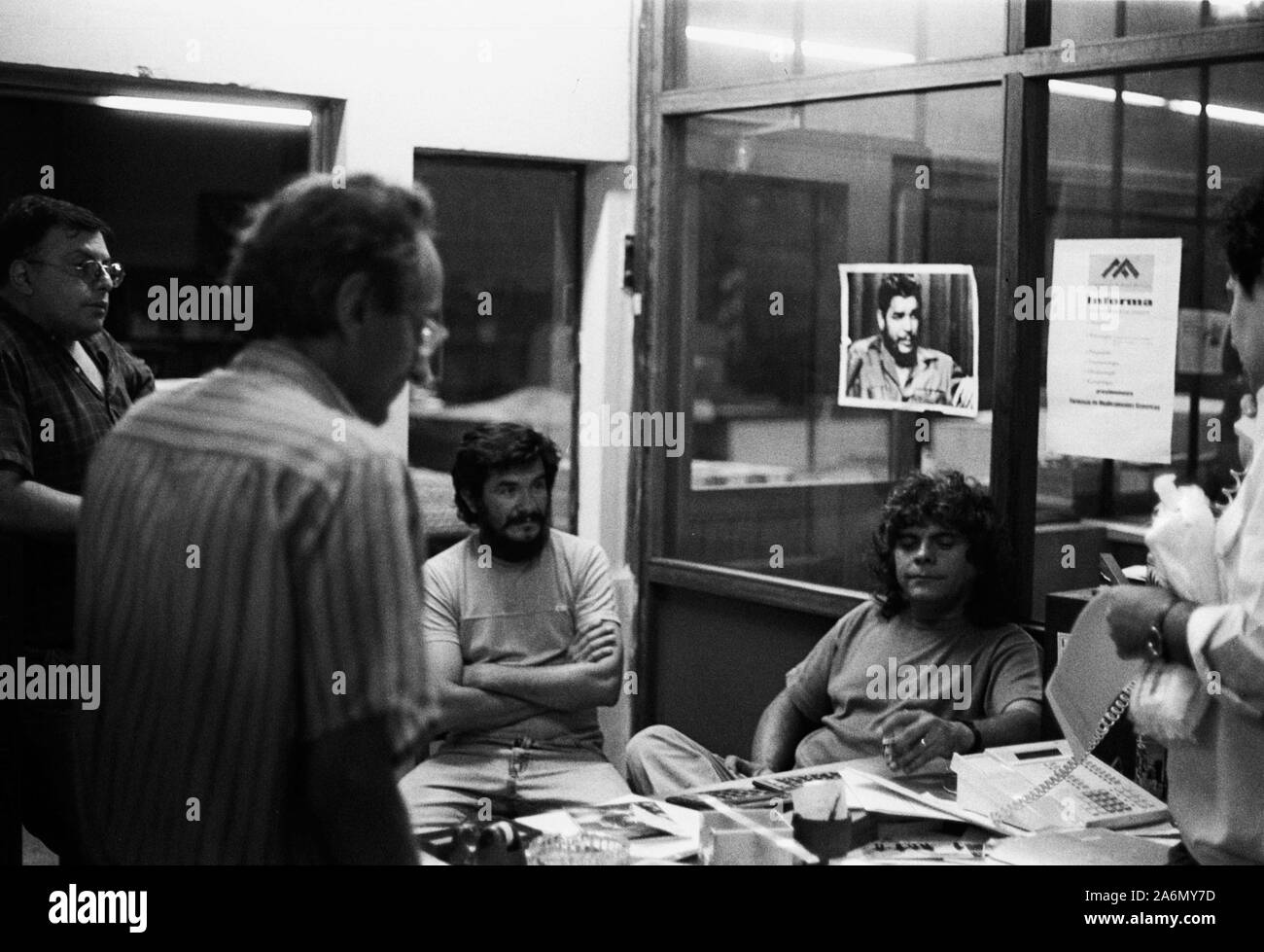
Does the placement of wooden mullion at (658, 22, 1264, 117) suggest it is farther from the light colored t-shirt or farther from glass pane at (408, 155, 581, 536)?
the light colored t-shirt

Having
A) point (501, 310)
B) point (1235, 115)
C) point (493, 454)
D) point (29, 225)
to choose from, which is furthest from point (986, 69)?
point (501, 310)

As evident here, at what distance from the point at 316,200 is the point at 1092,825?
1.72 meters

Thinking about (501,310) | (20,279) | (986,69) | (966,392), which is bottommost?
(966,392)

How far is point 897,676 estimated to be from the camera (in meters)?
3.40

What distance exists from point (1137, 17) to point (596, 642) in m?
1.87

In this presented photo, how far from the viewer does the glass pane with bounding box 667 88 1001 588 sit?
3.75 metres

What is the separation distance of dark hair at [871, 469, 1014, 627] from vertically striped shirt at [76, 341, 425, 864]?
1948 mm

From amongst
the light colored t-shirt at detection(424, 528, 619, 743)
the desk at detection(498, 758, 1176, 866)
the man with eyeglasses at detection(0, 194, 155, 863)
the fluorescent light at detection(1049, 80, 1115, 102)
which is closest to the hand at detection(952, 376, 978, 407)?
the fluorescent light at detection(1049, 80, 1115, 102)

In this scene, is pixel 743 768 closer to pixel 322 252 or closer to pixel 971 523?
pixel 971 523

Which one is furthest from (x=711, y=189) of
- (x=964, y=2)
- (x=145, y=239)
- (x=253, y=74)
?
(x=145, y=239)

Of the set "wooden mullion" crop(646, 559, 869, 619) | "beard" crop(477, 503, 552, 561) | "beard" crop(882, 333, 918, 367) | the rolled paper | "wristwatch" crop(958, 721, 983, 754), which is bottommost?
"wristwatch" crop(958, 721, 983, 754)

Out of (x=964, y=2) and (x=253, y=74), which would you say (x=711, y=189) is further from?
(x=253, y=74)

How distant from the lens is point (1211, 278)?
3430 millimetres
